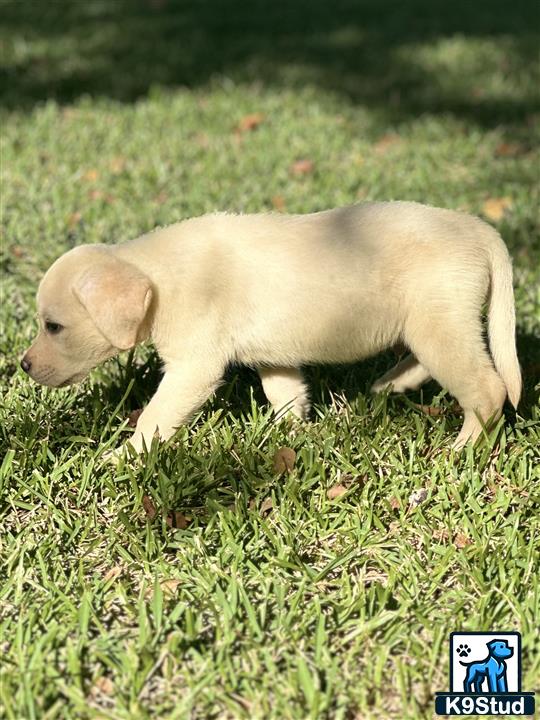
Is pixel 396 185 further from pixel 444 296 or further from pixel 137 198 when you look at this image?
pixel 444 296

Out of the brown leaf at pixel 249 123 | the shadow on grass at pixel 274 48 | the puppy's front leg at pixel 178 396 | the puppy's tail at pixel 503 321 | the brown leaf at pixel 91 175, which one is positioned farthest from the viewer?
the shadow on grass at pixel 274 48

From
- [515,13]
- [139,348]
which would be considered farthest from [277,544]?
[515,13]

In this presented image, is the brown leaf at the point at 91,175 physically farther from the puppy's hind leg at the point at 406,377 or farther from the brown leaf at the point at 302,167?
the puppy's hind leg at the point at 406,377

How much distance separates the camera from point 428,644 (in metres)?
2.91

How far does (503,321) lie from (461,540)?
928 mm

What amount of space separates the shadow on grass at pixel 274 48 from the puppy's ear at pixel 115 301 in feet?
17.3

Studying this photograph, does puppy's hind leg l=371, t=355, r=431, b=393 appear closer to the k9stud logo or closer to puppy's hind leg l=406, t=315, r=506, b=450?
puppy's hind leg l=406, t=315, r=506, b=450

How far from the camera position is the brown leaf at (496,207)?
636 centimetres

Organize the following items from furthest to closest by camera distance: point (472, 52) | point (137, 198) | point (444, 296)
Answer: point (472, 52), point (137, 198), point (444, 296)

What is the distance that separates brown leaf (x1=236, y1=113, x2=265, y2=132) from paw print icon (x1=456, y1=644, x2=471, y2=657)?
5.77 metres

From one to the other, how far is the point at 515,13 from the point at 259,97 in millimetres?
4888

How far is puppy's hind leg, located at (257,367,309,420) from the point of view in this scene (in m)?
Answer: 4.08

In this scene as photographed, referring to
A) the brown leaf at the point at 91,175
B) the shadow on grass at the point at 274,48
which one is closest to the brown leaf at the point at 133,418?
the brown leaf at the point at 91,175

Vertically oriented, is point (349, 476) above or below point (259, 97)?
below
